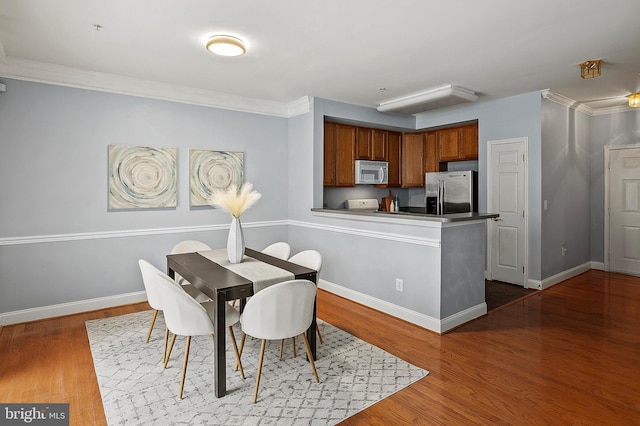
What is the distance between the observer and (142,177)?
413 cm

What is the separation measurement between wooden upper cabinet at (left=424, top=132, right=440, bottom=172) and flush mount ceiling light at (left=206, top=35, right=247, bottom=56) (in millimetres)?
3804

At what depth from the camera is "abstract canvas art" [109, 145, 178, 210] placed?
13.0 ft

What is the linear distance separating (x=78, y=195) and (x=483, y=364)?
409cm

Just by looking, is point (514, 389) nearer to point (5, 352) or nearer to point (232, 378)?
point (232, 378)

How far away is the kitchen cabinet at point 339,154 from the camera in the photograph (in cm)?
525

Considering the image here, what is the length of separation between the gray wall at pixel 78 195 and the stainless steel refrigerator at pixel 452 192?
3123 millimetres

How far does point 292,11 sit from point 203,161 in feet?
8.35

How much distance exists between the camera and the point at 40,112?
3.59 m

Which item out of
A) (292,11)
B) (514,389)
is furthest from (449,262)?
(292,11)

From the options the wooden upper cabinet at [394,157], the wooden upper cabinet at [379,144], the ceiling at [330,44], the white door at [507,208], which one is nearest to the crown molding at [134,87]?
the ceiling at [330,44]

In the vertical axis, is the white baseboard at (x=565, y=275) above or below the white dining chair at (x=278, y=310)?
below

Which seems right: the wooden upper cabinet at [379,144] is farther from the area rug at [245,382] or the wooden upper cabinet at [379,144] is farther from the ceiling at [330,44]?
the area rug at [245,382]

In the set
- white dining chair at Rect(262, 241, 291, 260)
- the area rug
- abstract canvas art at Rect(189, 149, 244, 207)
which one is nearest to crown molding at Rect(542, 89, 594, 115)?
white dining chair at Rect(262, 241, 291, 260)

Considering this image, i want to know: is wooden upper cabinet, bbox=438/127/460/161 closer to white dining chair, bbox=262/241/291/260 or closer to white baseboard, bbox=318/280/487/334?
white baseboard, bbox=318/280/487/334
